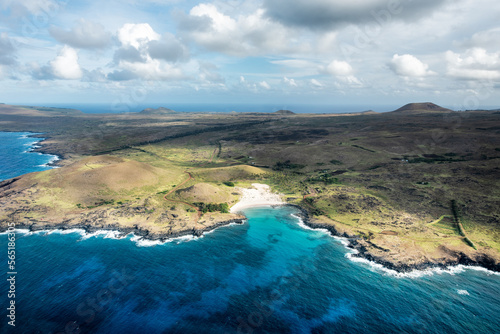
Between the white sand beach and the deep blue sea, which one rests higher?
the white sand beach

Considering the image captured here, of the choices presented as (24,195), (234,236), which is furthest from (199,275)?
(24,195)

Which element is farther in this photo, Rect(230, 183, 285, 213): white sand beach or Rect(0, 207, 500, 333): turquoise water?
Rect(230, 183, 285, 213): white sand beach

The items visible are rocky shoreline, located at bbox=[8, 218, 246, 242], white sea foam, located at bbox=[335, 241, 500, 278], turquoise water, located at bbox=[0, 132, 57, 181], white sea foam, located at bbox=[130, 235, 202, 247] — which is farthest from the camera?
turquoise water, located at bbox=[0, 132, 57, 181]

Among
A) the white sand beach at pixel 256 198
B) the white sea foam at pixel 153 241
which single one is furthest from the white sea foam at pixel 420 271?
the white sea foam at pixel 153 241

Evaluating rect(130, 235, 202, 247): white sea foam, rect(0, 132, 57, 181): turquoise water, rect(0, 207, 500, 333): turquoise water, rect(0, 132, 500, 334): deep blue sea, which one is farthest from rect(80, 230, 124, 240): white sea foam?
rect(0, 132, 57, 181): turquoise water

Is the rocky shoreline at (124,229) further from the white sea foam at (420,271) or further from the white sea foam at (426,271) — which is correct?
the white sea foam at (426,271)

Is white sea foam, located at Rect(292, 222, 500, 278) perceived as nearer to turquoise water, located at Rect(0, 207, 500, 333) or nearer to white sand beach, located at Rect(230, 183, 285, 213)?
turquoise water, located at Rect(0, 207, 500, 333)
